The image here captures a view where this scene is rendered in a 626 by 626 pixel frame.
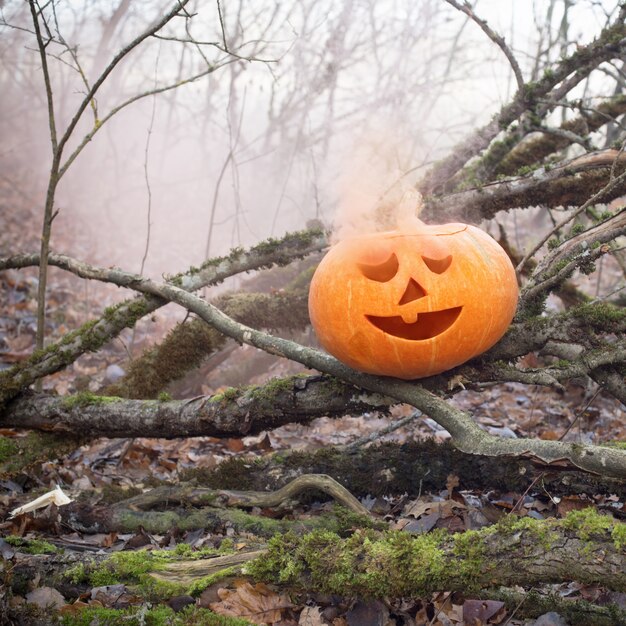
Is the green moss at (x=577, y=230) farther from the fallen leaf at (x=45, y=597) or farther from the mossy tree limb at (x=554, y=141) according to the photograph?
the fallen leaf at (x=45, y=597)

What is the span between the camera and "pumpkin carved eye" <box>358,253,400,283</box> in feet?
10.5

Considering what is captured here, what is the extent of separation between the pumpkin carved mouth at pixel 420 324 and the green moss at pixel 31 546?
1.96 meters

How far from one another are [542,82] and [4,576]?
18.7ft

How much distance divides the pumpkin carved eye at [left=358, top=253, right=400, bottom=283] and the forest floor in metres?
1.38

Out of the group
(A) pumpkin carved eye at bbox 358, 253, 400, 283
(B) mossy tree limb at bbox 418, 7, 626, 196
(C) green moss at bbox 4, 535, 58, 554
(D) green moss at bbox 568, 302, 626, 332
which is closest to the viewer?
(C) green moss at bbox 4, 535, 58, 554

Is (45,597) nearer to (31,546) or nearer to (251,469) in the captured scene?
(31,546)

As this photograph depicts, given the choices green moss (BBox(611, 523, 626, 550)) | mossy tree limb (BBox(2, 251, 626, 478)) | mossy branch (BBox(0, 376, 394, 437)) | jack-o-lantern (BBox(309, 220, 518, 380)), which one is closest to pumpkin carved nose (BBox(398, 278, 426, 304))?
jack-o-lantern (BBox(309, 220, 518, 380))

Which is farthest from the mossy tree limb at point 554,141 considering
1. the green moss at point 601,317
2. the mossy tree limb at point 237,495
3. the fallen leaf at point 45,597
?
the fallen leaf at point 45,597

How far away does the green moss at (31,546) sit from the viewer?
2898 mm

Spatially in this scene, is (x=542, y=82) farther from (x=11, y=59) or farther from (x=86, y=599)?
(x=11, y=59)

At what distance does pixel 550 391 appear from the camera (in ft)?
20.5

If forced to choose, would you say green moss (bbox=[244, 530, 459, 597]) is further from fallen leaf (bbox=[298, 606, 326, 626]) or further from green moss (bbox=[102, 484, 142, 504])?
green moss (bbox=[102, 484, 142, 504])

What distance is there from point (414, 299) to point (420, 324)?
Answer: 0.17 meters

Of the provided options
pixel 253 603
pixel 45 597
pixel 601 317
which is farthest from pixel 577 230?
pixel 45 597
